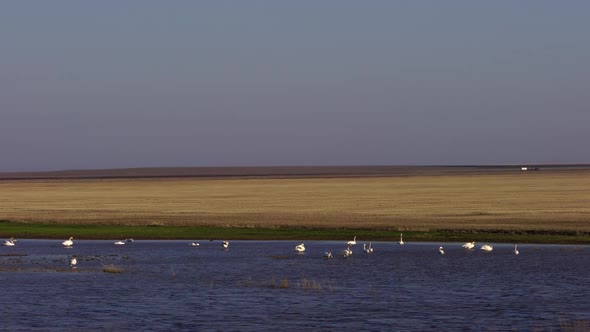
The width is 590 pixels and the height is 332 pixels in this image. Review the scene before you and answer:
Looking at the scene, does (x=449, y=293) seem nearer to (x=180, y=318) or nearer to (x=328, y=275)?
(x=328, y=275)

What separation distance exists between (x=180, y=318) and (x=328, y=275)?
10667 millimetres

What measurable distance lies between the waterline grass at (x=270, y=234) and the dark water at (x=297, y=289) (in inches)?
155

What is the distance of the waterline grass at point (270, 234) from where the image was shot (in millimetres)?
51500

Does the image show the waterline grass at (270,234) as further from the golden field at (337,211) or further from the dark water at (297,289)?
the dark water at (297,289)

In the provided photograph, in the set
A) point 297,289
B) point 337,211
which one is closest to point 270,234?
point 337,211

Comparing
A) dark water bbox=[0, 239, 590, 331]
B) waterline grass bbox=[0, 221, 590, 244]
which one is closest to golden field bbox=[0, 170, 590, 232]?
waterline grass bbox=[0, 221, 590, 244]

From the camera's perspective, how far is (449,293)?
104ft

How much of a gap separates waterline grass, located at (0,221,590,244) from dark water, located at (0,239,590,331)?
12.9 feet

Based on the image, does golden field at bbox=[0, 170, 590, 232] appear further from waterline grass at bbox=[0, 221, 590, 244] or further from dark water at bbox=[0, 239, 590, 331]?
dark water at bbox=[0, 239, 590, 331]

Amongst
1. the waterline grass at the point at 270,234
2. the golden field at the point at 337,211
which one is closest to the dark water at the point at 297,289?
the waterline grass at the point at 270,234

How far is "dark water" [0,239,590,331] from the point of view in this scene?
87.4 ft

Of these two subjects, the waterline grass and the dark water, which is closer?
the dark water

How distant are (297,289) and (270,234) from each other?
75.5ft

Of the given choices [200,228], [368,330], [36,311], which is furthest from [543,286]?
[200,228]
